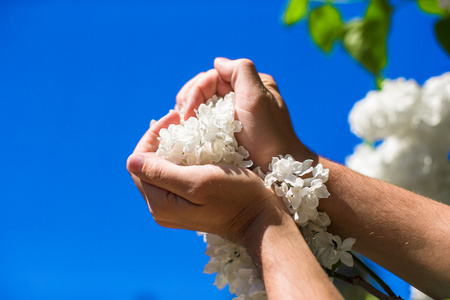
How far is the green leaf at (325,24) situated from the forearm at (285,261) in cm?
43

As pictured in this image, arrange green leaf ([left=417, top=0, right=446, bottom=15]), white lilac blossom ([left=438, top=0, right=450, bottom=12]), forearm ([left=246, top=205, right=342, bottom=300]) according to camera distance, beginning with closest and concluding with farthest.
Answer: forearm ([left=246, top=205, right=342, bottom=300]), white lilac blossom ([left=438, top=0, right=450, bottom=12]), green leaf ([left=417, top=0, right=446, bottom=15])

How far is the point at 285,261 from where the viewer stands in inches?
29.3

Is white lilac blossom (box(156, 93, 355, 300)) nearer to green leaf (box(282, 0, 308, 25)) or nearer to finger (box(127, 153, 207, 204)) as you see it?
finger (box(127, 153, 207, 204))

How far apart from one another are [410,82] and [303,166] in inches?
45.8

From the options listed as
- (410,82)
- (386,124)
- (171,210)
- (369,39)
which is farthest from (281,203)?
(410,82)

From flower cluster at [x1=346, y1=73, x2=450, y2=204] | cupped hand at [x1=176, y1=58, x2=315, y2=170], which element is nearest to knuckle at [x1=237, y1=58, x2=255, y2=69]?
cupped hand at [x1=176, y1=58, x2=315, y2=170]

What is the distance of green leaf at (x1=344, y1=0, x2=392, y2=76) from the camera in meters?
1.00

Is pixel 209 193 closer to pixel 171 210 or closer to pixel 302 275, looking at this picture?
pixel 171 210

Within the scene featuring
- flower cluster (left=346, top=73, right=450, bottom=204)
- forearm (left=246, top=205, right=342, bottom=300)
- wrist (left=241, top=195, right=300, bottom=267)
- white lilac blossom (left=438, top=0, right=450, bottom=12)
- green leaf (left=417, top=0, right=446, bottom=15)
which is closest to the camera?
forearm (left=246, top=205, right=342, bottom=300)

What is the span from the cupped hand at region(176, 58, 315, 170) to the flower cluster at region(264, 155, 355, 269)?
0.19 feet

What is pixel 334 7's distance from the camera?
108cm

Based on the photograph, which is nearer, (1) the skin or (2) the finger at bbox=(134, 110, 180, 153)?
(1) the skin

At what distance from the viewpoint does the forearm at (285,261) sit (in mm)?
691

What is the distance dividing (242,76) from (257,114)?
10cm
